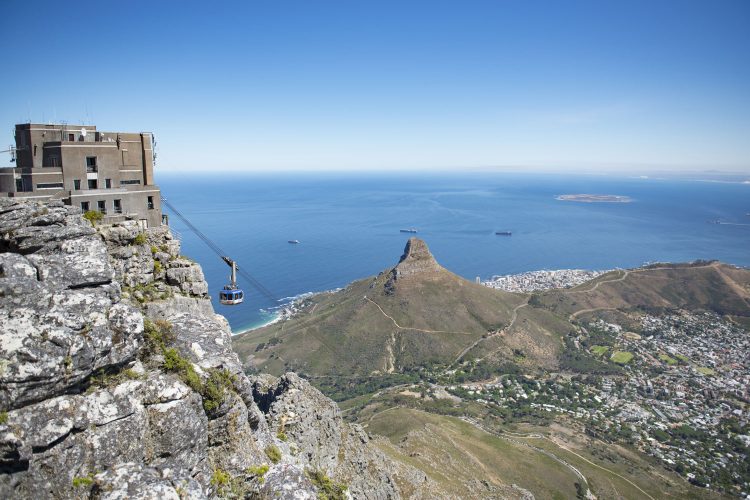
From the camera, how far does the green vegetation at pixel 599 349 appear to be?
112m

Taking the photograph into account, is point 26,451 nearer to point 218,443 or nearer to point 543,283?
point 218,443

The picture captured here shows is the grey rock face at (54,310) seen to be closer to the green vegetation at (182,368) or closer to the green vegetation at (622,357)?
the green vegetation at (182,368)

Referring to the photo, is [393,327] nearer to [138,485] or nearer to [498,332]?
[498,332]

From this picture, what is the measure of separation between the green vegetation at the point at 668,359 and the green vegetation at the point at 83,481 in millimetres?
124873

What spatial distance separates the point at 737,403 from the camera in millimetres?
91000

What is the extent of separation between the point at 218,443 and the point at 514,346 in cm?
10423

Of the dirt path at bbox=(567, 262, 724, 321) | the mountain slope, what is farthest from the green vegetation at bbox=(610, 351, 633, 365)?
the dirt path at bbox=(567, 262, 724, 321)

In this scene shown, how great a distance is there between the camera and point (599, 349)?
11369 cm

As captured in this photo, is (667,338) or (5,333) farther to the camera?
(667,338)

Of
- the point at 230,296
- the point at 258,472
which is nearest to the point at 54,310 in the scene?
the point at 258,472

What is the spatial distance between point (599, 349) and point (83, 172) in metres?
119

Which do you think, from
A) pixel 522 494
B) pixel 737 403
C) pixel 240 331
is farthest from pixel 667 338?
pixel 240 331

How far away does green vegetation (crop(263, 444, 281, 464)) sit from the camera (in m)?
16.9

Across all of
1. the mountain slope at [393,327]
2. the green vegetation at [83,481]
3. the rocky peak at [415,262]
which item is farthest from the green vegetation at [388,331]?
the green vegetation at [83,481]
